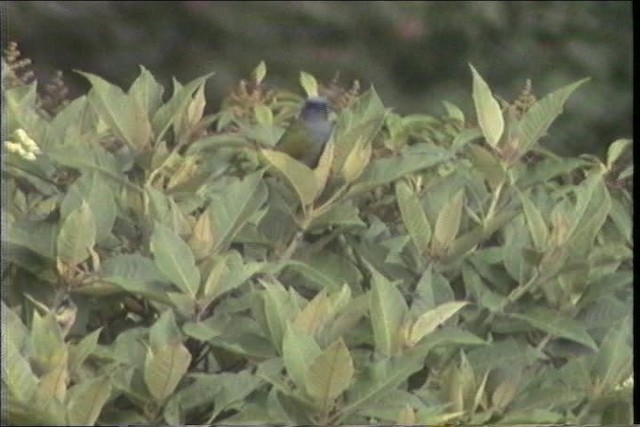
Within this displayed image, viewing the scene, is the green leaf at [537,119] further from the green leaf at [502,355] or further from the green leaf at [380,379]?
→ the green leaf at [380,379]

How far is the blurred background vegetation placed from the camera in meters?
2.28

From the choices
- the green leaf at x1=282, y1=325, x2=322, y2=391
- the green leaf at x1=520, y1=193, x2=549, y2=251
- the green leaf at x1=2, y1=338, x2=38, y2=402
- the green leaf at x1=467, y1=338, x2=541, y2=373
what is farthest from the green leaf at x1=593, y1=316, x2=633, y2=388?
the green leaf at x1=2, y1=338, x2=38, y2=402

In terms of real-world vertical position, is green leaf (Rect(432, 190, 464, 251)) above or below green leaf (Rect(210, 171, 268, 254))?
above

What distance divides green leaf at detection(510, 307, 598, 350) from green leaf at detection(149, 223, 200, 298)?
652 mm

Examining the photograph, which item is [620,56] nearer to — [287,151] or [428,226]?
[428,226]

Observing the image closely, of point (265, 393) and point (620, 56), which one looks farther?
point (620, 56)

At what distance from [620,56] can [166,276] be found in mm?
1090

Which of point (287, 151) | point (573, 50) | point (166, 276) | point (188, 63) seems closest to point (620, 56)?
point (573, 50)

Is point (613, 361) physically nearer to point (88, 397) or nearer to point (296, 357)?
point (296, 357)

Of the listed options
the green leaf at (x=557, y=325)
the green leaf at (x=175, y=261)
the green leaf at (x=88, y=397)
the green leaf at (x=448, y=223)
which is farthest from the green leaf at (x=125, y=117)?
the green leaf at (x=557, y=325)

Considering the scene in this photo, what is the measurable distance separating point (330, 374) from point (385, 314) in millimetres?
170

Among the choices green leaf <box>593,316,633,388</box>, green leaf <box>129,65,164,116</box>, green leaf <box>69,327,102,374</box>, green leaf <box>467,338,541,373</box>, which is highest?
green leaf <box>129,65,164,116</box>

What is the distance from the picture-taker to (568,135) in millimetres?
2369

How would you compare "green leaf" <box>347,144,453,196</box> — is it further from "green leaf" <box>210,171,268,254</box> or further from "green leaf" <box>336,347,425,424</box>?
"green leaf" <box>336,347,425,424</box>
